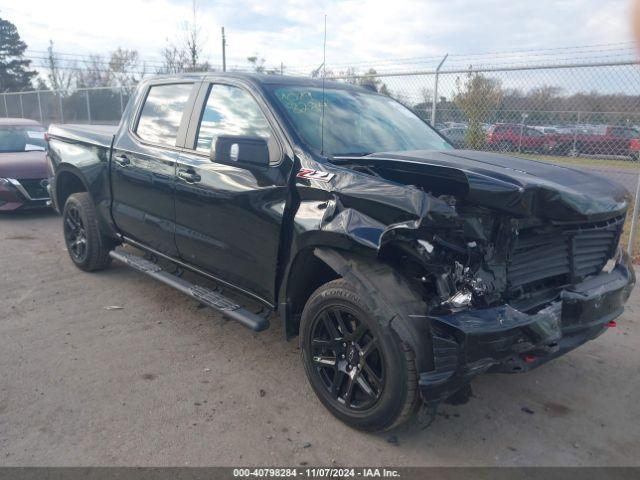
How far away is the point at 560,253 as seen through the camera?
3105mm

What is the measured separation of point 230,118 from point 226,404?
77.2 inches

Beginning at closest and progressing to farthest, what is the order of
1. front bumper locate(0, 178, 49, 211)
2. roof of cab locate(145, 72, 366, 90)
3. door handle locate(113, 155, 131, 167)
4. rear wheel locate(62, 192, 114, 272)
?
roof of cab locate(145, 72, 366, 90) → door handle locate(113, 155, 131, 167) → rear wheel locate(62, 192, 114, 272) → front bumper locate(0, 178, 49, 211)

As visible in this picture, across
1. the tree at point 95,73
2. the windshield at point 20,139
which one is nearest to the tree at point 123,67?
the tree at point 95,73

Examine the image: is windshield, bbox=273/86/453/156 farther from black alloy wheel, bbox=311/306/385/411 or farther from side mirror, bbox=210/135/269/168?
black alloy wheel, bbox=311/306/385/411

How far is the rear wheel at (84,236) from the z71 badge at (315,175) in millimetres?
3028

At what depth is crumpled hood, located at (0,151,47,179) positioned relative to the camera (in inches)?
323

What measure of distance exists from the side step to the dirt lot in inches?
15.5

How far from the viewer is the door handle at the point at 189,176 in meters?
3.90

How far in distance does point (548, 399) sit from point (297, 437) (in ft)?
5.43

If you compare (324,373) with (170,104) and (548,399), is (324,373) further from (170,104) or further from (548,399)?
(170,104)

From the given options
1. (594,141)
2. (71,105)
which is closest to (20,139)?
(594,141)

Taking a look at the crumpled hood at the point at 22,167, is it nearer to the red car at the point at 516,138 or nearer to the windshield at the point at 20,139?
the windshield at the point at 20,139

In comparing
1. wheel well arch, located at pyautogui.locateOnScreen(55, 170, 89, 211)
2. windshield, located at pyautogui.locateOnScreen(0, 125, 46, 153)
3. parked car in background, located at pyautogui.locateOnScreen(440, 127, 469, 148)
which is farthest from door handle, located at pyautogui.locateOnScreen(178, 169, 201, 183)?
windshield, located at pyautogui.locateOnScreen(0, 125, 46, 153)

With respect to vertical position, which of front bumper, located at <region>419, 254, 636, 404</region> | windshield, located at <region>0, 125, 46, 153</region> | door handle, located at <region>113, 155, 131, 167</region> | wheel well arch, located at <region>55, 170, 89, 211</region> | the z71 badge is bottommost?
front bumper, located at <region>419, 254, 636, 404</region>
